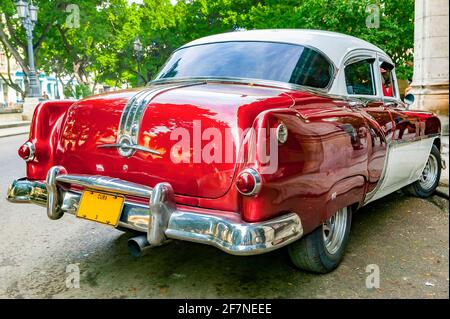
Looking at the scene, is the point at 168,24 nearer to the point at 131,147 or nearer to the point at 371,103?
the point at 371,103

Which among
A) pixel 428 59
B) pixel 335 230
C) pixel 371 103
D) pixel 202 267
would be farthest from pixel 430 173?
pixel 428 59

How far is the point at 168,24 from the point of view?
2983 cm

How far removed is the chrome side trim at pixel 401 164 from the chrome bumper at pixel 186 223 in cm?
141

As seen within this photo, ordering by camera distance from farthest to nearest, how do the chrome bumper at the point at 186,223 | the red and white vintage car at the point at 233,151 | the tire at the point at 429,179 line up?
the tire at the point at 429,179
the red and white vintage car at the point at 233,151
the chrome bumper at the point at 186,223

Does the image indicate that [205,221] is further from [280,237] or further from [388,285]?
[388,285]

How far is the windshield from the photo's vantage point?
3.42 m

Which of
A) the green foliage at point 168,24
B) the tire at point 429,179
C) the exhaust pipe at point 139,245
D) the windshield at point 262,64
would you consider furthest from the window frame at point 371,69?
the green foliage at point 168,24

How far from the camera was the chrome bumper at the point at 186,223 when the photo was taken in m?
2.39

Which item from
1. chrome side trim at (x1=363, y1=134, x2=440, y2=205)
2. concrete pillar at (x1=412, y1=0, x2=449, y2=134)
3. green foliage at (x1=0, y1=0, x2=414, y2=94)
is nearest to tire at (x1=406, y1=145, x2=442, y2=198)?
chrome side trim at (x1=363, y1=134, x2=440, y2=205)

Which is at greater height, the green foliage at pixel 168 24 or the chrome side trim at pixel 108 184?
the green foliage at pixel 168 24

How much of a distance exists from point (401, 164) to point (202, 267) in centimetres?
220

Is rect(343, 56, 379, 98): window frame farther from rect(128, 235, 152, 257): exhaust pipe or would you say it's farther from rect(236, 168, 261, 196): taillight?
rect(128, 235, 152, 257): exhaust pipe

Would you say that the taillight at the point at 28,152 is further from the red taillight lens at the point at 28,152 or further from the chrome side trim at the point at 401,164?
the chrome side trim at the point at 401,164

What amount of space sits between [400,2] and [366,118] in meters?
14.8
